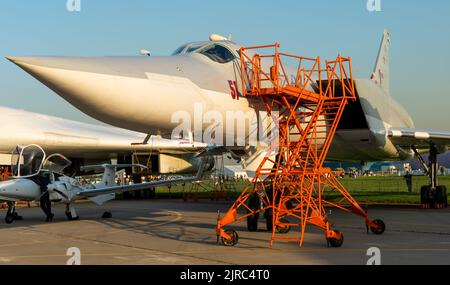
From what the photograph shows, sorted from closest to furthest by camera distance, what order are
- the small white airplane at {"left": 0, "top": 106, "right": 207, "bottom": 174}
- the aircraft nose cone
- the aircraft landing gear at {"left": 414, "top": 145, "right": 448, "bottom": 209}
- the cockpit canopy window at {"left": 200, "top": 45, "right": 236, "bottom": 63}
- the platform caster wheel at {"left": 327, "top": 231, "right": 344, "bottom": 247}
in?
the aircraft nose cone → the platform caster wheel at {"left": 327, "top": 231, "right": 344, "bottom": 247} → the cockpit canopy window at {"left": 200, "top": 45, "right": 236, "bottom": 63} → the aircraft landing gear at {"left": 414, "top": 145, "right": 448, "bottom": 209} → the small white airplane at {"left": 0, "top": 106, "right": 207, "bottom": 174}

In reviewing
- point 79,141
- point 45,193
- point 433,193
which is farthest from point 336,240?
point 79,141

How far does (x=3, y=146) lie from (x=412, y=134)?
17.4 m

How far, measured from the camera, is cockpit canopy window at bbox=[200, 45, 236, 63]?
910 cm

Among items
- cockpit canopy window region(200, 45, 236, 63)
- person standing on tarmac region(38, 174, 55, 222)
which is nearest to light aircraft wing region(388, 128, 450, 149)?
cockpit canopy window region(200, 45, 236, 63)

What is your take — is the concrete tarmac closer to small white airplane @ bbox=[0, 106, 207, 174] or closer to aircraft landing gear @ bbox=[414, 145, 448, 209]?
aircraft landing gear @ bbox=[414, 145, 448, 209]

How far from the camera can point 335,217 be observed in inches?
527

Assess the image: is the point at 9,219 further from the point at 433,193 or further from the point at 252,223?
the point at 433,193

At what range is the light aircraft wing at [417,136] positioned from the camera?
521 inches

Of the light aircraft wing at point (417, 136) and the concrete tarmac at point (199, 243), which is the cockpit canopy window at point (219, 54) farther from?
the light aircraft wing at point (417, 136)

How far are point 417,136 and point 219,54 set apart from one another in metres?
6.49

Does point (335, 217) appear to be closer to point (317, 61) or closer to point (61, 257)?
point (317, 61)

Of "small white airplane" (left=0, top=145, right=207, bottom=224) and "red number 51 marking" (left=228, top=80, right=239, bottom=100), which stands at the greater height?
"red number 51 marking" (left=228, top=80, right=239, bottom=100)

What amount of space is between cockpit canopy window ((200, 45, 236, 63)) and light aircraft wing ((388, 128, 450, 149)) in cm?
573
